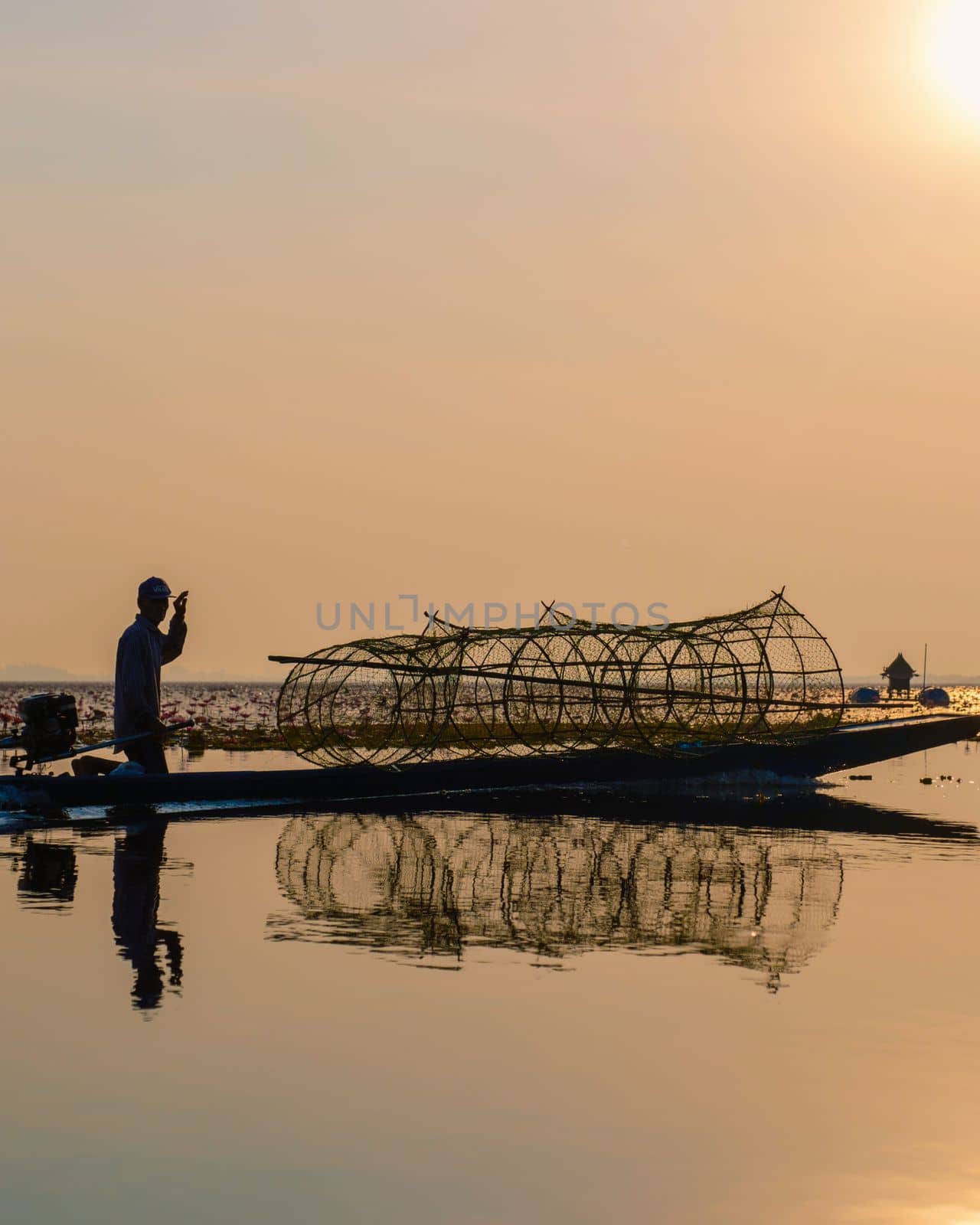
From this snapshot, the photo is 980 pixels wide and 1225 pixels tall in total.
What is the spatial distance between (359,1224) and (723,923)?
6.36m

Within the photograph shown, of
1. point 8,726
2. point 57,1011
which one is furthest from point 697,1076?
point 8,726

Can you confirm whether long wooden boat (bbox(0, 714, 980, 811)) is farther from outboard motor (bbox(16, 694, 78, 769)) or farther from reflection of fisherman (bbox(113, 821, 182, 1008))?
reflection of fisherman (bbox(113, 821, 182, 1008))

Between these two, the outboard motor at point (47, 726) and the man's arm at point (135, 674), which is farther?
the man's arm at point (135, 674)

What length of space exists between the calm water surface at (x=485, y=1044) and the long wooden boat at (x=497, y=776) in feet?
11.0

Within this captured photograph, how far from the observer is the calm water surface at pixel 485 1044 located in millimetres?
5609

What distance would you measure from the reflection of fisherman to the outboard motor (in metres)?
1.34

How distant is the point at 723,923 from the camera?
11.2 meters

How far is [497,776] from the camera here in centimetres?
2380

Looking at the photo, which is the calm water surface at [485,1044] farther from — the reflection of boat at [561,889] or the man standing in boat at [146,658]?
the man standing in boat at [146,658]

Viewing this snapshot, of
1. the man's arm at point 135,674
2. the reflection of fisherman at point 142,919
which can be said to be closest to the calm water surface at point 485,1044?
the reflection of fisherman at point 142,919

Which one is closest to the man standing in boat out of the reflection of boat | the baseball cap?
the baseball cap

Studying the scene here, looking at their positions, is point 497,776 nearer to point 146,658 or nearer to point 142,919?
point 146,658

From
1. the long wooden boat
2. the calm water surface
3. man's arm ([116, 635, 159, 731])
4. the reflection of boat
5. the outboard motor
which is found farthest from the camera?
the long wooden boat

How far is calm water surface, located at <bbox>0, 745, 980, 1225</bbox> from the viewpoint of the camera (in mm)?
5609
